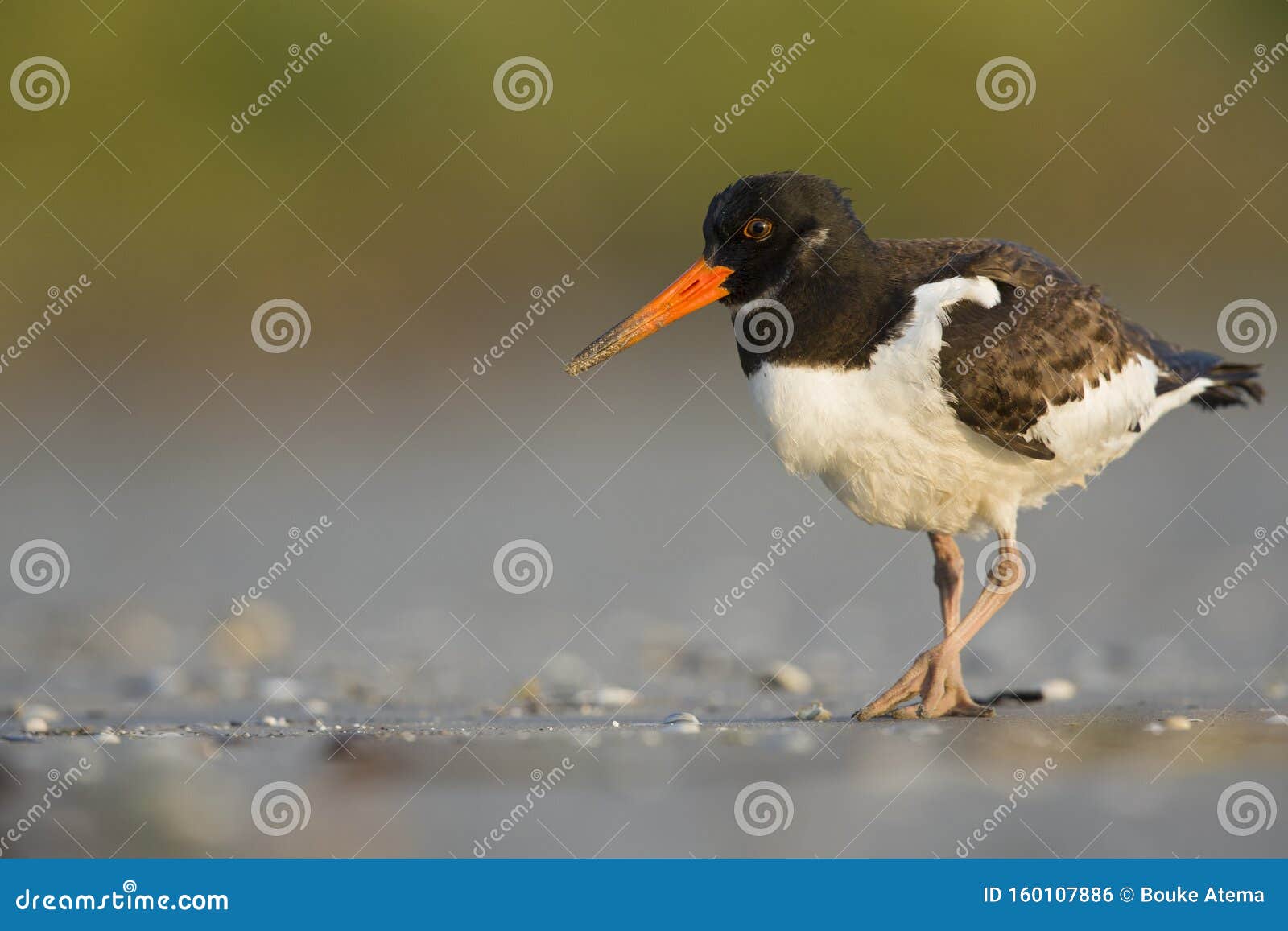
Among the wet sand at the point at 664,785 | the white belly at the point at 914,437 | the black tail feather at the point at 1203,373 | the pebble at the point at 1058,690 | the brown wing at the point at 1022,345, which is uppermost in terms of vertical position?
the black tail feather at the point at 1203,373

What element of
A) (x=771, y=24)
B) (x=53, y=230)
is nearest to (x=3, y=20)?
(x=53, y=230)

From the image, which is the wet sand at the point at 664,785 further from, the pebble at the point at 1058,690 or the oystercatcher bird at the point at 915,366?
the oystercatcher bird at the point at 915,366

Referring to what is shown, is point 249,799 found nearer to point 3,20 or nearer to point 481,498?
point 481,498

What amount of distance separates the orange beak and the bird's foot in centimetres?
187

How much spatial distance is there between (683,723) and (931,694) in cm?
109

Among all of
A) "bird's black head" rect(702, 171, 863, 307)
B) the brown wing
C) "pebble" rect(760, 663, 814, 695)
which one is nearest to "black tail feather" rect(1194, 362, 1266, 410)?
the brown wing

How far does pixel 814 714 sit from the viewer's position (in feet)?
23.9

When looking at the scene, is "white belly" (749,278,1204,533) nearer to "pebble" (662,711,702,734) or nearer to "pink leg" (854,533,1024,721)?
"pink leg" (854,533,1024,721)

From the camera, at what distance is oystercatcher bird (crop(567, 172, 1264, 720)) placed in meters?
7.04

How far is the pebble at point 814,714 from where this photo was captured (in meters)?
7.21

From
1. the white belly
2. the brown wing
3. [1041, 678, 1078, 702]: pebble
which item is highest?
the brown wing

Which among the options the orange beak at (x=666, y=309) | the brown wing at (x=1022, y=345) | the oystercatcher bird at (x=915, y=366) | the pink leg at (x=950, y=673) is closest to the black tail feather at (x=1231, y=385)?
the brown wing at (x=1022, y=345)

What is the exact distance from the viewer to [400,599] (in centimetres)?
984

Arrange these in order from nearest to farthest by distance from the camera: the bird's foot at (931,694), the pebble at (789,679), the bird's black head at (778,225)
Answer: the bird's foot at (931,694) < the bird's black head at (778,225) < the pebble at (789,679)
